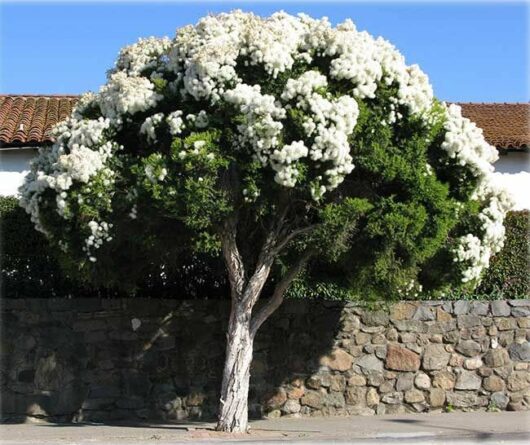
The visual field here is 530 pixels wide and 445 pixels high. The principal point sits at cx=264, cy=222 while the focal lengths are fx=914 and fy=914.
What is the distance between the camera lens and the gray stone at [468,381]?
13.3m

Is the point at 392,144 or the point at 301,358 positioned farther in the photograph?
the point at 301,358

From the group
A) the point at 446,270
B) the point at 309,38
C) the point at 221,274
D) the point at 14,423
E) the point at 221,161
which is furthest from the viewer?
the point at 221,274

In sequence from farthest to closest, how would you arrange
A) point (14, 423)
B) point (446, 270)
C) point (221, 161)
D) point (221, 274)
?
point (221, 274) → point (14, 423) → point (446, 270) → point (221, 161)

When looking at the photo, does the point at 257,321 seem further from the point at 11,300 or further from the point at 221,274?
the point at 11,300

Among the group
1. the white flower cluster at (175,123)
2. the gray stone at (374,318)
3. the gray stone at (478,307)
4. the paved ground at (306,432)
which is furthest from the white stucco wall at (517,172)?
the white flower cluster at (175,123)

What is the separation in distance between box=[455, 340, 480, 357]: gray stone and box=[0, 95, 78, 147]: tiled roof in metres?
7.25

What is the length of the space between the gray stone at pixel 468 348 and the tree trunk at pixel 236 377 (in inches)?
153

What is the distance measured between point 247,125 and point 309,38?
136cm

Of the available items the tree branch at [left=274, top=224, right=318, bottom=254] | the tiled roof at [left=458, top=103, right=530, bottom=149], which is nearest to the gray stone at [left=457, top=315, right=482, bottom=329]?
the tree branch at [left=274, top=224, right=318, bottom=254]

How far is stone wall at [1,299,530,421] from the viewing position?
12.0 metres

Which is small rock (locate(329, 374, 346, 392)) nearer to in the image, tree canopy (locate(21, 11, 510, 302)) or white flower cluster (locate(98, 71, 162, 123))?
tree canopy (locate(21, 11, 510, 302))

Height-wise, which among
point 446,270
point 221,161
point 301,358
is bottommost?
point 301,358

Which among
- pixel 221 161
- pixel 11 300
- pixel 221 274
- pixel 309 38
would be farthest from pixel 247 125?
pixel 11 300

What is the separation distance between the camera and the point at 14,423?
11.8 meters
